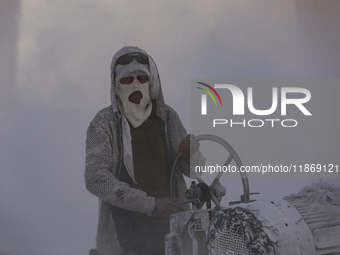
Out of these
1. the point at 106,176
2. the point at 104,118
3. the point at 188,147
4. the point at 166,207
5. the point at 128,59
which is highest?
the point at 128,59

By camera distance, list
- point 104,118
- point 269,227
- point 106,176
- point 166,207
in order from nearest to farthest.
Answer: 1. point 269,227
2. point 166,207
3. point 106,176
4. point 104,118

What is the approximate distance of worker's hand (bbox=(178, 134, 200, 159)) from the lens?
4.88ft

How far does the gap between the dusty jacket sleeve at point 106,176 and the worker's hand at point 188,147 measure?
0.71 ft

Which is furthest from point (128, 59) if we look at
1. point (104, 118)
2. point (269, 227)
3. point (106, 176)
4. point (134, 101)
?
point (269, 227)

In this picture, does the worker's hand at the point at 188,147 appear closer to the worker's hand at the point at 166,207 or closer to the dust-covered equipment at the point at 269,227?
the worker's hand at the point at 166,207

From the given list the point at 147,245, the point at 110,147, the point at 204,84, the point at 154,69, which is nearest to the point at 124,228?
the point at 147,245

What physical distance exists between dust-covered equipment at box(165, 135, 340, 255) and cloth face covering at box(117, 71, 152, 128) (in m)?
0.86

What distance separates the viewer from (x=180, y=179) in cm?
181

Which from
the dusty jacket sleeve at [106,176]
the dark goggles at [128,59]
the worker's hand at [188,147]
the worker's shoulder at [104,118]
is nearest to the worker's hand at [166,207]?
the dusty jacket sleeve at [106,176]

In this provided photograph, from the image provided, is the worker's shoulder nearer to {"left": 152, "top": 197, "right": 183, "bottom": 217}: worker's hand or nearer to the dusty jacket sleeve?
the dusty jacket sleeve

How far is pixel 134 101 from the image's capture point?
1.95 metres

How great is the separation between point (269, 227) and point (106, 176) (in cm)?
91

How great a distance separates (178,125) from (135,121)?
0.22 metres

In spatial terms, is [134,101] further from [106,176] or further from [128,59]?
[106,176]
